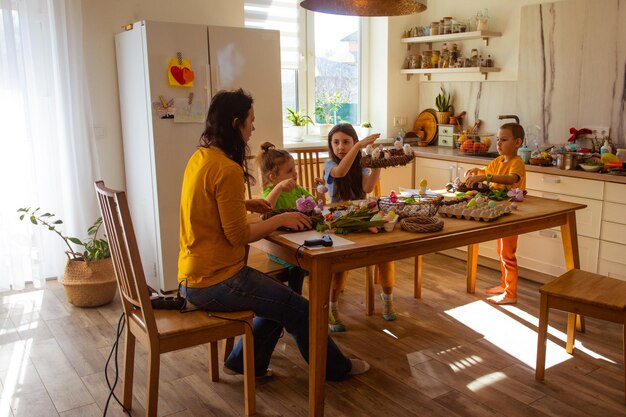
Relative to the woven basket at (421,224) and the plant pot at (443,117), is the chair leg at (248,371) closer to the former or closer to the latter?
the woven basket at (421,224)

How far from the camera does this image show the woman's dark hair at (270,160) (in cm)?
278

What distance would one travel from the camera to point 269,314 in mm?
2277

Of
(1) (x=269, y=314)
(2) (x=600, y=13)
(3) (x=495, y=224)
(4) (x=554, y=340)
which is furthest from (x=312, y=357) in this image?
(2) (x=600, y=13)

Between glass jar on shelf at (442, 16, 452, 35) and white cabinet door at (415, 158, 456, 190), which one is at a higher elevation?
glass jar on shelf at (442, 16, 452, 35)

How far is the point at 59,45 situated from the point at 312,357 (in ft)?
8.72

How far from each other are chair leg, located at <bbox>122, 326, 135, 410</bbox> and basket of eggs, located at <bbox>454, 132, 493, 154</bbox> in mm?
3065

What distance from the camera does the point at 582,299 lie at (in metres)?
2.39

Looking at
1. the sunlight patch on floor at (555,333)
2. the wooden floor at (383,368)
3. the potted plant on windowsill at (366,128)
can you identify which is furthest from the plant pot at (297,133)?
the sunlight patch on floor at (555,333)

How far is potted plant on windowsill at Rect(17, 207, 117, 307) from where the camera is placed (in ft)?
11.4

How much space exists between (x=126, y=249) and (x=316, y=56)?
3.39 m

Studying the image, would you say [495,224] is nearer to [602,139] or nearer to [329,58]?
[602,139]

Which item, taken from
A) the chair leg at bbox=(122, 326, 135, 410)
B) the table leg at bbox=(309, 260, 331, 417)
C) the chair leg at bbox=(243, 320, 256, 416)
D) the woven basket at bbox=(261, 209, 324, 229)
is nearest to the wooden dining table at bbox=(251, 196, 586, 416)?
the table leg at bbox=(309, 260, 331, 417)

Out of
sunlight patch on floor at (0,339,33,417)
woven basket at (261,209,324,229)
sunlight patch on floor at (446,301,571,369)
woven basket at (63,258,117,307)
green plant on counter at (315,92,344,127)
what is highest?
green plant on counter at (315,92,344,127)

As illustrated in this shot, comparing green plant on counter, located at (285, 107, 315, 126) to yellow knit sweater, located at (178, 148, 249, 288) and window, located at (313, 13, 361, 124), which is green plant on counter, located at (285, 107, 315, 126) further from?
yellow knit sweater, located at (178, 148, 249, 288)
